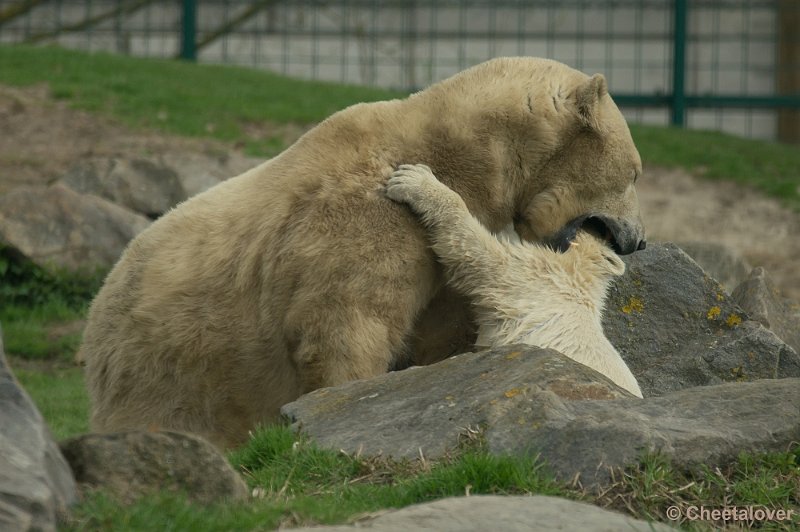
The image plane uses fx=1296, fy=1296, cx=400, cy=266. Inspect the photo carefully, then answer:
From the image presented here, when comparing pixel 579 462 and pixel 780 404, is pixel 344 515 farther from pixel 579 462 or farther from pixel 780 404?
pixel 780 404

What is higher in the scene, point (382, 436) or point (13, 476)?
point (13, 476)

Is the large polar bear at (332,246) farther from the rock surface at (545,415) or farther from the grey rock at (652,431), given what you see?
the grey rock at (652,431)

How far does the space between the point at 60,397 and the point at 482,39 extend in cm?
1256

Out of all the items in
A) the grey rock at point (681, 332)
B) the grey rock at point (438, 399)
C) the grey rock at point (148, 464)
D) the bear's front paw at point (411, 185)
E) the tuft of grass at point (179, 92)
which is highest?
the bear's front paw at point (411, 185)

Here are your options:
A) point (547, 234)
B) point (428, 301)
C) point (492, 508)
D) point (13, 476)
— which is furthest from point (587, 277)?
point (13, 476)

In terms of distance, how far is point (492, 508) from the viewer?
3.39 m

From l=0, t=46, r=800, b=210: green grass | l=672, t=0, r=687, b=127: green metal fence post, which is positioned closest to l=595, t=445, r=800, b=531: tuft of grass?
l=0, t=46, r=800, b=210: green grass

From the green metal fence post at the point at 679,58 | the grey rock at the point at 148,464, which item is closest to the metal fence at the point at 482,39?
the green metal fence post at the point at 679,58

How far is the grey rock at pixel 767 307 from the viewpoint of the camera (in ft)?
20.9

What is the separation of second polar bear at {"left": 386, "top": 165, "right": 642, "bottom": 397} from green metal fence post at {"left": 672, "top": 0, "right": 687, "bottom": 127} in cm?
1367

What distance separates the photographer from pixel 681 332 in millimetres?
5832

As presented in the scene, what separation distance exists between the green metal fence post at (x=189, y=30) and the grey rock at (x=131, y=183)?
23.4 ft

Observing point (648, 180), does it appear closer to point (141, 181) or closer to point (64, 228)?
point (141, 181)

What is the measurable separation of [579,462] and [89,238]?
22.1ft
